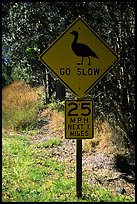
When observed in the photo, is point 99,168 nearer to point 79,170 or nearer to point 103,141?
point 103,141

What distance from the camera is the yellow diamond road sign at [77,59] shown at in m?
5.94

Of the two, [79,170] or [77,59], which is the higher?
[77,59]

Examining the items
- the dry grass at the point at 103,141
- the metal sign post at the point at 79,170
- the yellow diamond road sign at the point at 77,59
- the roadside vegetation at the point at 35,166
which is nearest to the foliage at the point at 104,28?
the dry grass at the point at 103,141

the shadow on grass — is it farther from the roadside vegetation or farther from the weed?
the weed

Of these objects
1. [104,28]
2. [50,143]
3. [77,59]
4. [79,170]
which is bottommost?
[79,170]

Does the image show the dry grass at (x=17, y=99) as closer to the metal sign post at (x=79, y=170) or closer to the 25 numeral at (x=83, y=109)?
the metal sign post at (x=79, y=170)

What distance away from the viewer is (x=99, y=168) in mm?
9008

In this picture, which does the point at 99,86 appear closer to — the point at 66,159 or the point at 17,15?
the point at 66,159

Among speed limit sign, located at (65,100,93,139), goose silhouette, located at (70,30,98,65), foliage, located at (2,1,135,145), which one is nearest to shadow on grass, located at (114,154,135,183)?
foliage, located at (2,1,135,145)

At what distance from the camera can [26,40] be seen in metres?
9.51

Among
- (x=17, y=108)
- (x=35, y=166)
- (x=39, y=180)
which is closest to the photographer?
(x=39, y=180)

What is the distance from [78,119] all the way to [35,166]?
3.30 m

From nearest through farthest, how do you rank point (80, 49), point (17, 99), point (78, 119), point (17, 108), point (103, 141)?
point (80, 49), point (78, 119), point (103, 141), point (17, 108), point (17, 99)

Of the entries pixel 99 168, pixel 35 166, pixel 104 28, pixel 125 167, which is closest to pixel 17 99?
pixel 35 166
